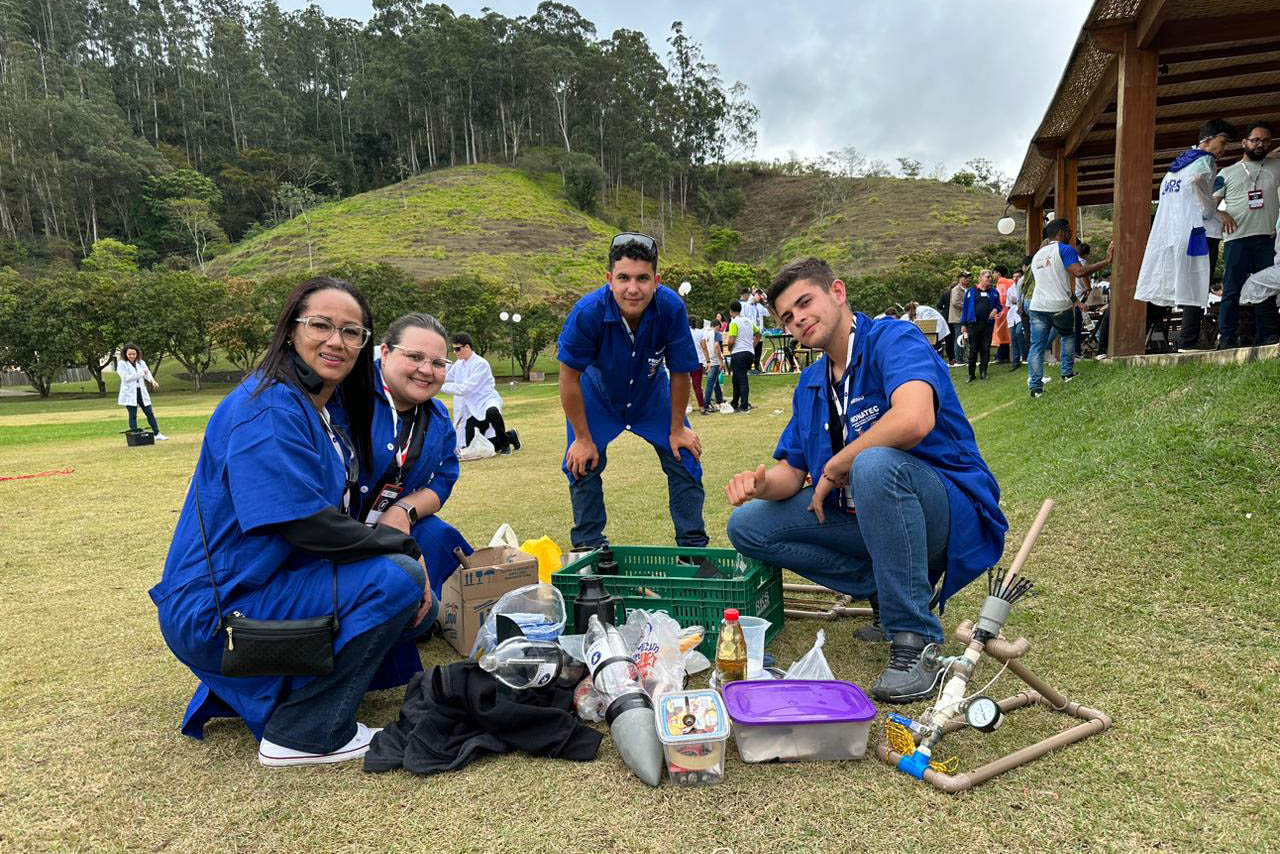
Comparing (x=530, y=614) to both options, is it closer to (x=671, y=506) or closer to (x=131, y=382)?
(x=671, y=506)

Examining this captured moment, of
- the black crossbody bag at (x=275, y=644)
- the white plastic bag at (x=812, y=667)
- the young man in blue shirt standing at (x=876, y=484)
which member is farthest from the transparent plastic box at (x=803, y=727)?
the black crossbody bag at (x=275, y=644)

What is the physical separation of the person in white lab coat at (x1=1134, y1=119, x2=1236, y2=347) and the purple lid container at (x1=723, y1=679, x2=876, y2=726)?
6663mm

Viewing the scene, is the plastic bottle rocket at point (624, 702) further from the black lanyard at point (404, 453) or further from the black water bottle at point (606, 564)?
the black lanyard at point (404, 453)

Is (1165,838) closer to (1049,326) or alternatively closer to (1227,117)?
(1049,326)

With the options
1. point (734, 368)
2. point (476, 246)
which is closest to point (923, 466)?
point (734, 368)

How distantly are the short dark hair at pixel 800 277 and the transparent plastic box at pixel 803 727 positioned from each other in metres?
A: 1.57

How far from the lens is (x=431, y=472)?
3449mm

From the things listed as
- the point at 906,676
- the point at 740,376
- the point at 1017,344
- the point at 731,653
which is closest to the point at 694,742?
the point at 731,653

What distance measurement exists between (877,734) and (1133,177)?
8076 mm

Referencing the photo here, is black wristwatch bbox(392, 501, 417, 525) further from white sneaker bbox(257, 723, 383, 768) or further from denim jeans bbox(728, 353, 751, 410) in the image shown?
denim jeans bbox(728, 353, 751, 410)

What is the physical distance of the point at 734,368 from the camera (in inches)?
571

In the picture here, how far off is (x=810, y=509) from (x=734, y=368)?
11.4m

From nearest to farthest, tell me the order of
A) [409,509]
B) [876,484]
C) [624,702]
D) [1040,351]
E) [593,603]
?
[624,702] < [876,484] < [593,603] < [409,509] < [1040,351]

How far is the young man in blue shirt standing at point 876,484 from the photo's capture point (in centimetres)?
275
